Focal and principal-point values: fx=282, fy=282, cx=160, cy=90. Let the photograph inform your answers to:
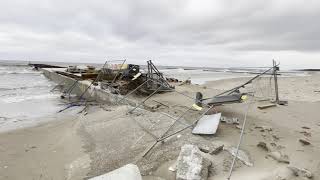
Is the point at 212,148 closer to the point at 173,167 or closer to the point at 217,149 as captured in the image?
the point at 217,149

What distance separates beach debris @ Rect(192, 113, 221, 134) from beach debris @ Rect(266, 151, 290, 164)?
1.29 metres

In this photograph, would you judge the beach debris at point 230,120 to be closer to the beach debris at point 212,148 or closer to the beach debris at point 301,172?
the beach debris at point 212,148

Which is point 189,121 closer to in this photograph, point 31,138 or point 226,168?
point 226,168

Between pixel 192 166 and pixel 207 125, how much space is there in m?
2.13

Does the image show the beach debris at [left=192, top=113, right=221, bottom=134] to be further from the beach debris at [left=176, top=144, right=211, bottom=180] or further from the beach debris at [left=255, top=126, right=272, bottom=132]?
the beach debris at [left=176, top=144, right=211, bottom=180]

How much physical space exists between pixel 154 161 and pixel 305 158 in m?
2.89

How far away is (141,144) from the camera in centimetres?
630

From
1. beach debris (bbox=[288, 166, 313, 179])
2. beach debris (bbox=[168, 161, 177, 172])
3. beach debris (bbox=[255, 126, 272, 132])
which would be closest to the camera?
beach debris (bbox=[288, 166, 313, 179])

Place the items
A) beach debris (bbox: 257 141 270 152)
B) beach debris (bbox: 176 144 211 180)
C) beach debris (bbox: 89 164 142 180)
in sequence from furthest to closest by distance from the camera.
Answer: beach debris (bbox: 257 141 270 152)
beach debris (bbox: 176 144 211 180)
beach debris (bbox: 89 164 142 180)

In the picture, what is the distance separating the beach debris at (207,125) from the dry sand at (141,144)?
152 mm

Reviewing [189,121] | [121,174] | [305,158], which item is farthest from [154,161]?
[305,158]

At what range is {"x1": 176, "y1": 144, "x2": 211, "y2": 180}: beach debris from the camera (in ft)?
14.7

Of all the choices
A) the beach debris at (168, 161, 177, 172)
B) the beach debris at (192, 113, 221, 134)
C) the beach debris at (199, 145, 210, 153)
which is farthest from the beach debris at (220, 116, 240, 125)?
the beach debris at (168, 161, 177, 172)

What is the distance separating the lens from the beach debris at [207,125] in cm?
631
